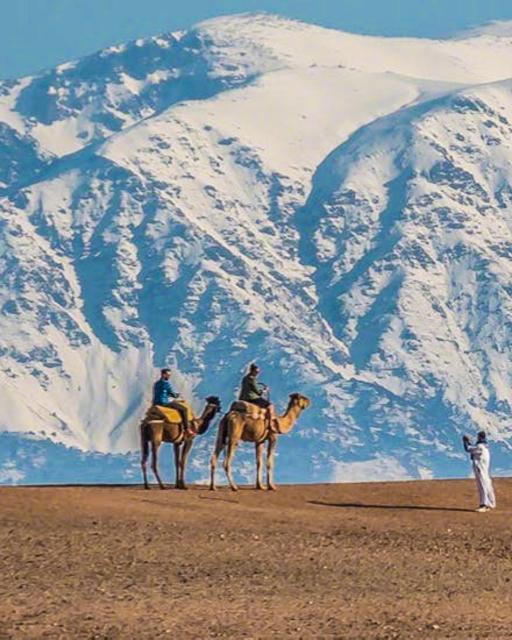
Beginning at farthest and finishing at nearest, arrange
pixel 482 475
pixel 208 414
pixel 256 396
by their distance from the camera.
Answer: pixel 208 414
pixel 256 396
pixel 482 475

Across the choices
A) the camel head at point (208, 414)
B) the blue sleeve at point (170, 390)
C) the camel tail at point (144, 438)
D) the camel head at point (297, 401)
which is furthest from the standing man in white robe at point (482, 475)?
the camel tail at point (144, 438)

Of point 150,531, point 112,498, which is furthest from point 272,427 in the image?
point 150,531

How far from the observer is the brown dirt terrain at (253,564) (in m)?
41.3

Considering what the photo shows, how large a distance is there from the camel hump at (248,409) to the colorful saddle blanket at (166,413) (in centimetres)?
104

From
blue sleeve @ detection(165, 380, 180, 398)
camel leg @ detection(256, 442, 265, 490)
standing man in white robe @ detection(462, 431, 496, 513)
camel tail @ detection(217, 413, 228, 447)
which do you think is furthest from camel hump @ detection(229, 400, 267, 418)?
standing man in white robe @ detection(462, 431, 496, 513)

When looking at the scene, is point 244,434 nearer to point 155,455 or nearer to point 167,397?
point 167,397

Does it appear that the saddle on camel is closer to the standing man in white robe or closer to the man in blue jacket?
the man in blue jacket

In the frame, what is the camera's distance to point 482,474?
192 feet

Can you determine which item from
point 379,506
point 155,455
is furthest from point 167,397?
point 379,506

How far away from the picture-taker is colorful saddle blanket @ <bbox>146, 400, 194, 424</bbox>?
5919 centimetres

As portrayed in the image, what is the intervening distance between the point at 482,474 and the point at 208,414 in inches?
262

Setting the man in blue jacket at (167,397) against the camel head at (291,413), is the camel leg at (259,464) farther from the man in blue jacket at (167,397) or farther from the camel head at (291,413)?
the man in blue jacket at (167,397)

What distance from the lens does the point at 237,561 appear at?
159 feet

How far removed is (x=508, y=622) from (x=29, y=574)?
9.00 m
